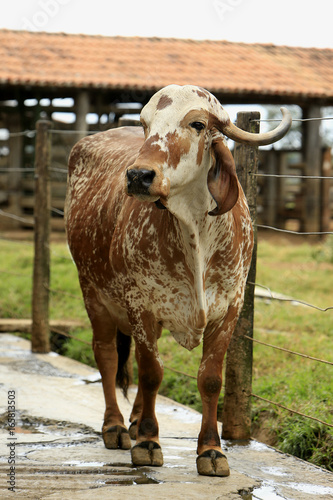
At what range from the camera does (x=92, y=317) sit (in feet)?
12.9

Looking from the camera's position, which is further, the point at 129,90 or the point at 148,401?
the point at 129,90

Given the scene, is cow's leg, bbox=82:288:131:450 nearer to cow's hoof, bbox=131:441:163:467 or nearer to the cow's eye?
cow's hoof, bbox=131:441:163:467

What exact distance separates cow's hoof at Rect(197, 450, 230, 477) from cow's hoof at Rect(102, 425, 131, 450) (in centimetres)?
54

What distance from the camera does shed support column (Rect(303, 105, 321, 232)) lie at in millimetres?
14047

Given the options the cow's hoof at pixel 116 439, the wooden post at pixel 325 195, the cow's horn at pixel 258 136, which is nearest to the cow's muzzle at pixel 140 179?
the cow's horn at pixel 258 136

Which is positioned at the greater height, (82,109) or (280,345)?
(82,109)

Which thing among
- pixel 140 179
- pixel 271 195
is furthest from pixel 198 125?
pixel 271 195

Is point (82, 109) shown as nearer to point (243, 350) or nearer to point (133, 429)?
point (243, 350)

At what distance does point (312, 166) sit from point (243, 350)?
35.8ft

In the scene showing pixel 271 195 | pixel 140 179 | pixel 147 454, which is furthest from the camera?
pixel 271 195

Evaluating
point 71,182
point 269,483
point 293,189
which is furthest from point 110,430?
point 293,189

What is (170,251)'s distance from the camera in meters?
3.12

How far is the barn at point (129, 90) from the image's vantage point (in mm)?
13203

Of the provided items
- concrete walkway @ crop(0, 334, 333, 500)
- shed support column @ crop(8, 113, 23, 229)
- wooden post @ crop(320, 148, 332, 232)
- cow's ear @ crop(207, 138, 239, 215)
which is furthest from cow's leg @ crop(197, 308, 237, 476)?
wooden post @ crop(320, 148, 332, 232)
